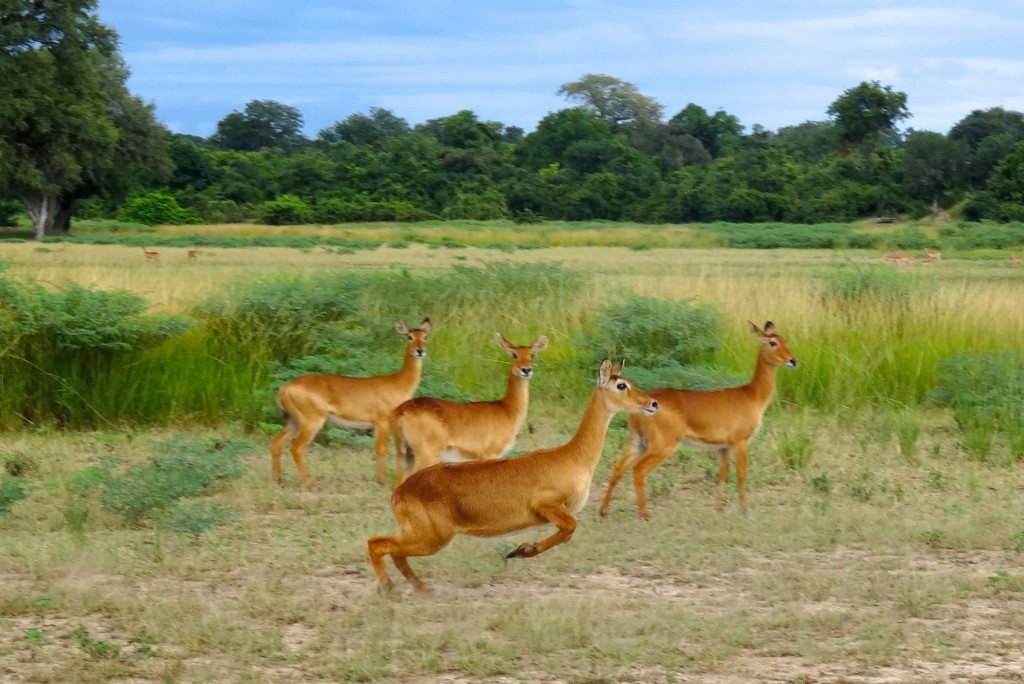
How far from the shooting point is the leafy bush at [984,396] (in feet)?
35.1

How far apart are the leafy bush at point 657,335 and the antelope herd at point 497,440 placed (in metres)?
3.56

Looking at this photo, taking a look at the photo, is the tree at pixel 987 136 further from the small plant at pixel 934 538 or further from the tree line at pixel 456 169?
the small plant at pixel 934 538

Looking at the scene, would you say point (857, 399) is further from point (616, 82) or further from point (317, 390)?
point (616, 82)

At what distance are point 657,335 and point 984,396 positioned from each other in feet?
10.7

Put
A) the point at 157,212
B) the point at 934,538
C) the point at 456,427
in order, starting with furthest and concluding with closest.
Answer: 1. the point at 157,212
2. the point at 456,427
3. the point at 934,538

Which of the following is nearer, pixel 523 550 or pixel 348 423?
pixel 523 550

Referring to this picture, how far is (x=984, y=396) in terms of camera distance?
11.6m

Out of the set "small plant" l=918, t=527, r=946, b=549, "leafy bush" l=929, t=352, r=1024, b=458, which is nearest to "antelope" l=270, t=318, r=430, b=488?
"small plant" l=918, t=527, r=946, b=549

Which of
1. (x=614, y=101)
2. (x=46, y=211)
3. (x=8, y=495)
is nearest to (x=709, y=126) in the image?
(x=614, y=101)

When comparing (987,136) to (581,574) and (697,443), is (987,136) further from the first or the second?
(581,574)

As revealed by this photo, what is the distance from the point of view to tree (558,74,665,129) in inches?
4183

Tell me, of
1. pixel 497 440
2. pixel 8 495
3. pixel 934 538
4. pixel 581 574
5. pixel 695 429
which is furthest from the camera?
pixel 695 429

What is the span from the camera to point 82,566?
23.0 ft

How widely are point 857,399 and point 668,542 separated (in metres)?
5.73
